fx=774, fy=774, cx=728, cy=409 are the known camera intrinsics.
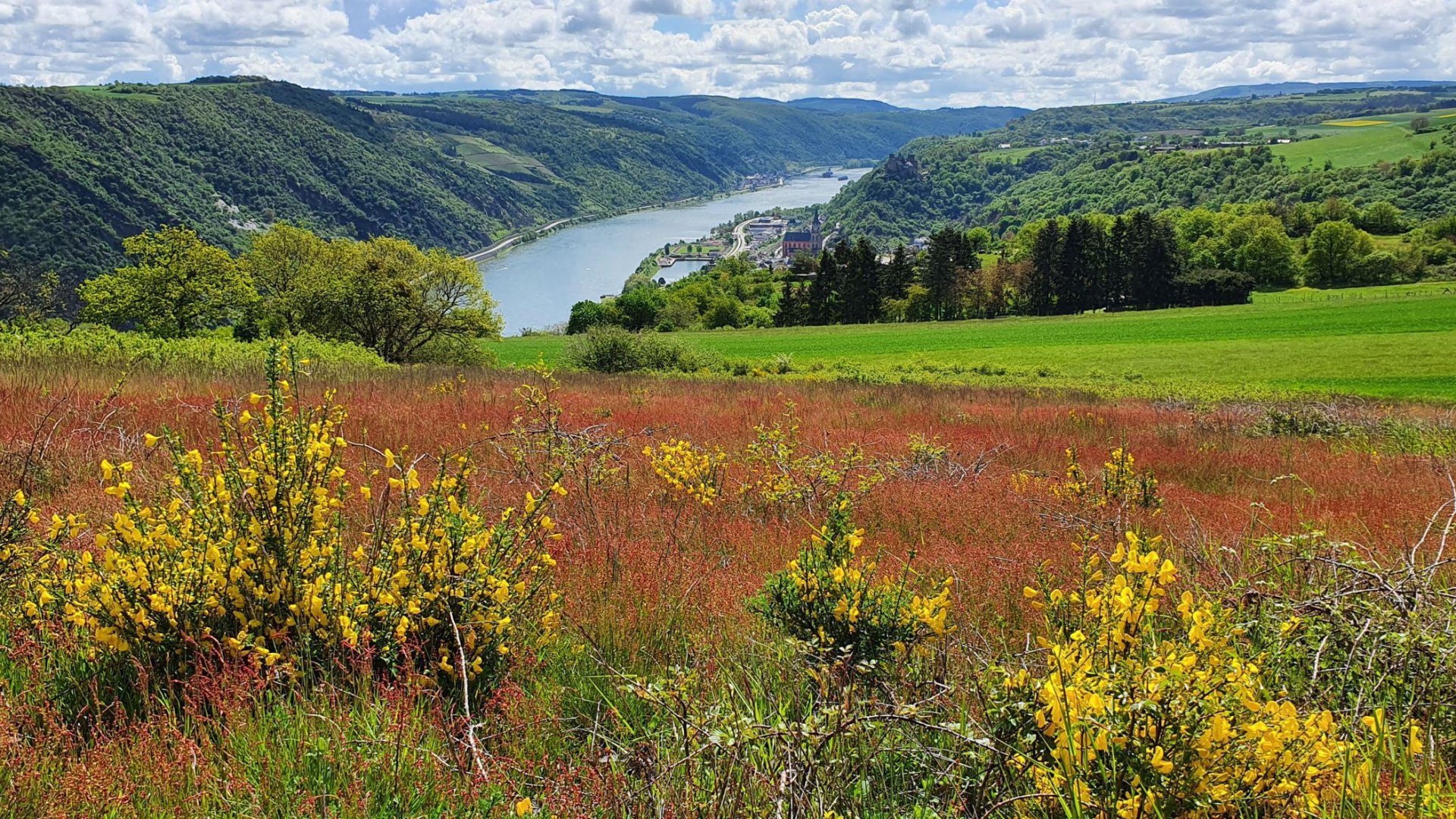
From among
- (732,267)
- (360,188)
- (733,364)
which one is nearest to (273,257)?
(733,364)

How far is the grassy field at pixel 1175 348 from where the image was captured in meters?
32.1

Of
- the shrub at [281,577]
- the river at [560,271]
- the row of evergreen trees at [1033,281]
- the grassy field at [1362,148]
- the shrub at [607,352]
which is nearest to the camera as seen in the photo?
the shrub at [281,577]

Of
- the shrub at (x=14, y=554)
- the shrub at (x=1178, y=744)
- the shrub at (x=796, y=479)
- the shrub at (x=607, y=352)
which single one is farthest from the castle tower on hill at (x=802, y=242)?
the shrub at (x=1178, y=744)

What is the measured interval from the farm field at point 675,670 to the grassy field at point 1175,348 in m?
23.9

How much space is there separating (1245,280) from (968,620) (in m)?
78.9

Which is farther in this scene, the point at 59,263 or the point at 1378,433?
the point at 59,263

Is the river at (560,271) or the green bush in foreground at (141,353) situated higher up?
the river at (560,271)

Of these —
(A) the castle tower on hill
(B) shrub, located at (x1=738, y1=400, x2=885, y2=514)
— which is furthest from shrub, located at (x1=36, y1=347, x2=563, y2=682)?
(A) the castle tower on hill

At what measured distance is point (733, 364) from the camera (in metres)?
33.5

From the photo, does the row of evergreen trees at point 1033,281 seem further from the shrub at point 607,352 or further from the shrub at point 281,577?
the shrub at point 281,577

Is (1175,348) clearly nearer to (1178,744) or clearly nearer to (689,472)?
(689,472)

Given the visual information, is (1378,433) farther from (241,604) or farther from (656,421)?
(241,604)

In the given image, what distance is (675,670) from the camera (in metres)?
2.28

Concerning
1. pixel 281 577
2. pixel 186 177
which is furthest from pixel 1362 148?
pixel 186 177
